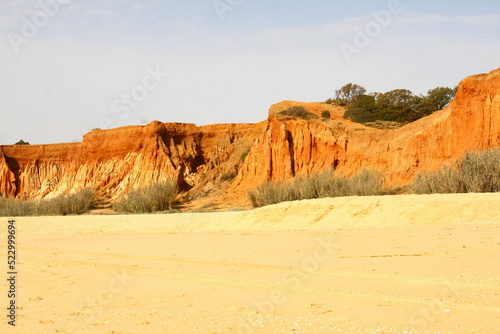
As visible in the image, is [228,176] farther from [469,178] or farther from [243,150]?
[469,178]

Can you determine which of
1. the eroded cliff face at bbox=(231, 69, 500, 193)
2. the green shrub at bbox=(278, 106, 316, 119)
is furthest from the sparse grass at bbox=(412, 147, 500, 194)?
the green shrub at bbox=(278, 106, 316, 119)

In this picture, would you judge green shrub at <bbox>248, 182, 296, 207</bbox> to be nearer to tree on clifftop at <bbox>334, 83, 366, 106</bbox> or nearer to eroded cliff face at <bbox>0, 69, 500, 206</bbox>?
eroded cliff face at <bbox>0, 69, 500, 206</bbox>

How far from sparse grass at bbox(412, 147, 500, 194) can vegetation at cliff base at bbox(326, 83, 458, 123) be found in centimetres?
1879

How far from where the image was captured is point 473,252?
316 inches

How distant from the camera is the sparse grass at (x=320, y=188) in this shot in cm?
2194

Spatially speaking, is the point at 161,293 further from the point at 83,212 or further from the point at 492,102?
the point at 83,212

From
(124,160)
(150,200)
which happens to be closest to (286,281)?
(150,200)

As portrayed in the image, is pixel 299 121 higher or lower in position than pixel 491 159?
higher

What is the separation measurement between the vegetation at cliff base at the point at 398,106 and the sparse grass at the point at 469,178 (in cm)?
1879

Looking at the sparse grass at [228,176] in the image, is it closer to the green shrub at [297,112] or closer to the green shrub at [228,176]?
the green shrub at [228,176]

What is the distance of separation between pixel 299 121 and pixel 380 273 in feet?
81.6

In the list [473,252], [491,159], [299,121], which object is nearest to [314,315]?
[473,252]

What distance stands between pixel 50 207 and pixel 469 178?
854 inches

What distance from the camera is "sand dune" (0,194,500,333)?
221 inches
